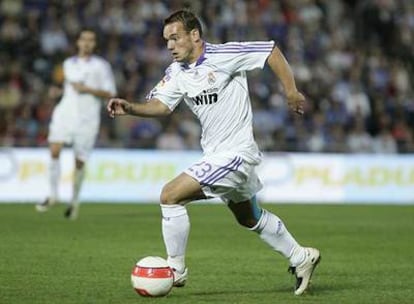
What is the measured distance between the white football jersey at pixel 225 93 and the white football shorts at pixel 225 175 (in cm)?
9

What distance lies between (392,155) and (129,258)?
492 inches

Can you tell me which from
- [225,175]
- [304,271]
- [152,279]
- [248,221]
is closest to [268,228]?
[248,221]

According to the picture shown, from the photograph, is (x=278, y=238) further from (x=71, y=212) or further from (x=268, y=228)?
(x=71, y=212)

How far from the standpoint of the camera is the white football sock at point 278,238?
8.25 m

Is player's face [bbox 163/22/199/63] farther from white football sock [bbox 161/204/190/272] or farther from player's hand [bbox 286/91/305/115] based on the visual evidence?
white football sock [bbox 161/204/190/272]

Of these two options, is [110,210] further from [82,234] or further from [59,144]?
[82,234]

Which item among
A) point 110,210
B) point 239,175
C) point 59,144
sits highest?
point 239,175

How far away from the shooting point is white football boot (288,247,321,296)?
26.7 ft

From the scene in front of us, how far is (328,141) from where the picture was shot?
76.0ft

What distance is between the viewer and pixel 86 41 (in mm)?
15492

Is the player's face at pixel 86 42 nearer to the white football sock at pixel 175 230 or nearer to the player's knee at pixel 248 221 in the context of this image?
the player's knee at pixel 248 221

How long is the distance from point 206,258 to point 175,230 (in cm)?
287

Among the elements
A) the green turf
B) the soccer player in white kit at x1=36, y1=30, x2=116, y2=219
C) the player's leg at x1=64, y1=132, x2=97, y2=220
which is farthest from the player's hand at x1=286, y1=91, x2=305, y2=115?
the player's leg at x1=64, y1=132, x2=97, y2=220

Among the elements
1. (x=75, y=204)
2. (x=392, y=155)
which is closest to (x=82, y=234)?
(x=75, y=204)
